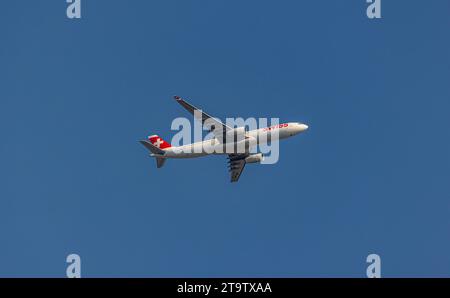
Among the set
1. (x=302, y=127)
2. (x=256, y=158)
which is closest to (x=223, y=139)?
(x=256, y=158)

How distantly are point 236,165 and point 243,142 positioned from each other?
1156cm

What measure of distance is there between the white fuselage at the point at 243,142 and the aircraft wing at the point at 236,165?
26.2 ft

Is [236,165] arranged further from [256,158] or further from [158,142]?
[158,142]

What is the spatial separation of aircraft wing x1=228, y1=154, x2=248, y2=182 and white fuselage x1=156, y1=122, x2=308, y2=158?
7.97 meters

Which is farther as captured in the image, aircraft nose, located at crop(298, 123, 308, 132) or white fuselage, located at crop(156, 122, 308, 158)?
aircraft nose, located at crop(298, 123, 308, 132)

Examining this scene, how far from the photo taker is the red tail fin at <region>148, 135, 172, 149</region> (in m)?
115

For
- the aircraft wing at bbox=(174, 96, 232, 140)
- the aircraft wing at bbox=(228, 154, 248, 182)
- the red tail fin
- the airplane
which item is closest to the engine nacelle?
the aircraft wing at bbox=(228, 154, 248, 182)

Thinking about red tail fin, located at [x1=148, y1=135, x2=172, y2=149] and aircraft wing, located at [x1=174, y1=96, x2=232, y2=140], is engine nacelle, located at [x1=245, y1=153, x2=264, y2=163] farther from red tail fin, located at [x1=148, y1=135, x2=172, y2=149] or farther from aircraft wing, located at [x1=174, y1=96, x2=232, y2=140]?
red tail fin, located at [x1=148, y1=135, x2=172, y2=149]

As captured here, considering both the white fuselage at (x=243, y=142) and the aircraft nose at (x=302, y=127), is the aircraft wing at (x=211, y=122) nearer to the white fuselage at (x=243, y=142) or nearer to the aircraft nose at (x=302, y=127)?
the white fuselage at (x=243, y=142)

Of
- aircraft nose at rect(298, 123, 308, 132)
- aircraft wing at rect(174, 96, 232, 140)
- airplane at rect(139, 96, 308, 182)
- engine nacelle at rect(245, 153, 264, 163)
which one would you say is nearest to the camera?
aircraft wing at rect(174, 96, 232, 140)

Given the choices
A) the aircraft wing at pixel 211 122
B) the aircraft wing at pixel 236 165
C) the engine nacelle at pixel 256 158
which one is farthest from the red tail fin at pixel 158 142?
the engine nacelle at pixel 256 158

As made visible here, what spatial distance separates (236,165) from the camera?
12019 centimetres
